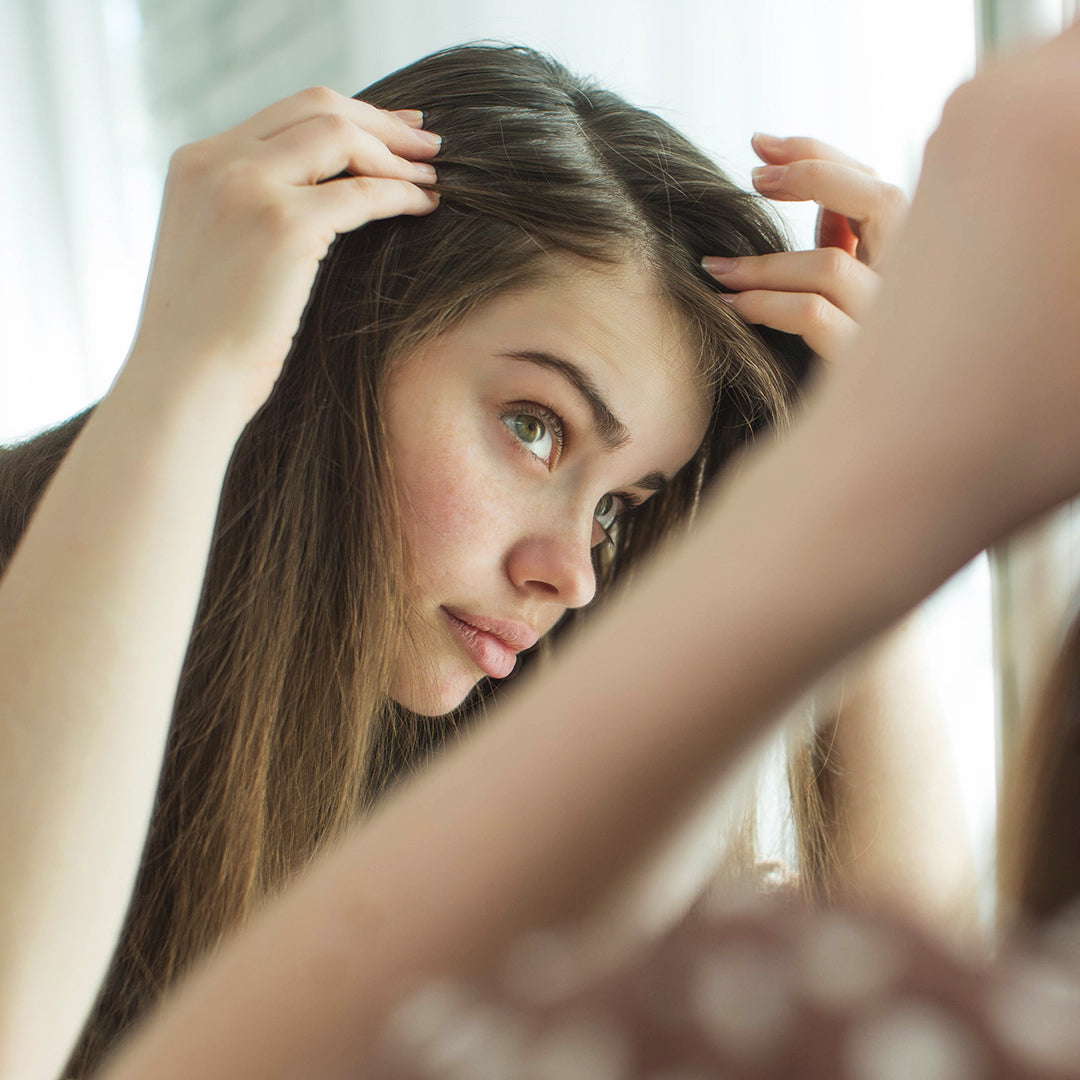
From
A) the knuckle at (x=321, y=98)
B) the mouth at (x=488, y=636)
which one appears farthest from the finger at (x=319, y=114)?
the mouth at (x=488, y=636)

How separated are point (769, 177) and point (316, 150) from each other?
1.31ft

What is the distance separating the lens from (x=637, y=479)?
827 millimetres

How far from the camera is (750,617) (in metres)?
0.12

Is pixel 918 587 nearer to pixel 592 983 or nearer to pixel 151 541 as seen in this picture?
pixel 592 983

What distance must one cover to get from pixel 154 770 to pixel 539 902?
433mm

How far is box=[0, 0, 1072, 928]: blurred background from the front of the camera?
1101mm

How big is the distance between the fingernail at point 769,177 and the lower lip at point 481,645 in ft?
1.51

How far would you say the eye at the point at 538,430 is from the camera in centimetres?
77

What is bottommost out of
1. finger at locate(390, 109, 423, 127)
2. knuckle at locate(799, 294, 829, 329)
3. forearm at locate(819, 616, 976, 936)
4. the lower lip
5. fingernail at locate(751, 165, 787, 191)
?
forearm at locate(819, 616, 976, 936)

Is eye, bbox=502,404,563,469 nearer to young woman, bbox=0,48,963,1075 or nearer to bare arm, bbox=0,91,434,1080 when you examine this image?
young woman, bbox=0,48,963,1075

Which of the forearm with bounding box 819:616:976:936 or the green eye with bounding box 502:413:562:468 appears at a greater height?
the green eye with bounding box 502:413:562:468

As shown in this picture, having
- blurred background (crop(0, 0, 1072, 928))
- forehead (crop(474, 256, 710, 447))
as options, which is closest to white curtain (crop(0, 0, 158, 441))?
blurred background (crop(0, 0, 1072, 928))

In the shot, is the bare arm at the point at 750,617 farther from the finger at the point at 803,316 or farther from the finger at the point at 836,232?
the finger at the point at 836,232

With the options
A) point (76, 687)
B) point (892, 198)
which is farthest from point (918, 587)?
point (892, 198)
